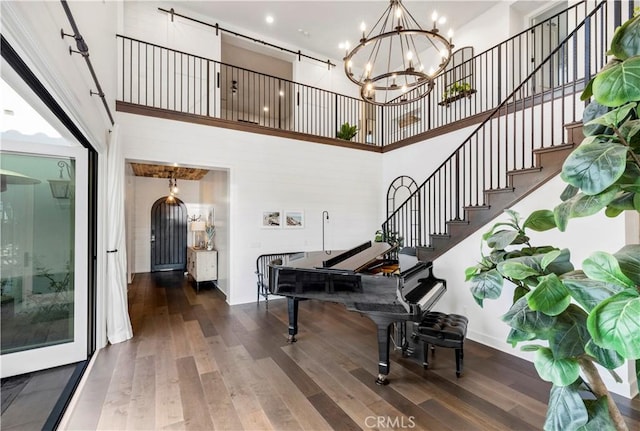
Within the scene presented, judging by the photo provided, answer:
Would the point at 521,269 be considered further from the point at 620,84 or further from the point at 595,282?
the point at 620,84

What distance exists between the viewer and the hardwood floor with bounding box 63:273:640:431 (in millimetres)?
2172

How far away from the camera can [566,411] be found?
86 centimetres

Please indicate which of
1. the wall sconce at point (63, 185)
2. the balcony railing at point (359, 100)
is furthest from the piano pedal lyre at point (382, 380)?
the balcony railing at point (359, 100)

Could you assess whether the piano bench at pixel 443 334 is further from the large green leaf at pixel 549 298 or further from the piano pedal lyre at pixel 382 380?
the large green leaf at pixel 549 298

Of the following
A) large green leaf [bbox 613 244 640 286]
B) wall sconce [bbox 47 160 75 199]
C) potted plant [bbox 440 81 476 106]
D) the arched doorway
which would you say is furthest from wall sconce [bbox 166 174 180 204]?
large green leaf [bbox 613 244 640 286]

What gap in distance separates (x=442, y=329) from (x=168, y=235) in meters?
8.24

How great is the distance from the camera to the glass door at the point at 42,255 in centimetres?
250

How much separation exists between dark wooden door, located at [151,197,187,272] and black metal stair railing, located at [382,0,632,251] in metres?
6.36

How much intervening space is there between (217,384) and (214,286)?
14.0 ft

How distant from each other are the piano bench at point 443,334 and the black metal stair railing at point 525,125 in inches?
53.9

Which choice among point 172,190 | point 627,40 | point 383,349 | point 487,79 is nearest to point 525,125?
point 487,79

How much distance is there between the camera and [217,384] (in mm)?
2646

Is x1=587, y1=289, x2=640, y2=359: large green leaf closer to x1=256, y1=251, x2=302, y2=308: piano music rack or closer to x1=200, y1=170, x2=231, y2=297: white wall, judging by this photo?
x1=256, y1=251, x2=302, y2=308: piano music rack

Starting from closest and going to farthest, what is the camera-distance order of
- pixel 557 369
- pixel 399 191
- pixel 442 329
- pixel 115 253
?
pixel 557 369 < pixel 442 329 < pixel 115 253 < pixel 399 191
